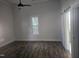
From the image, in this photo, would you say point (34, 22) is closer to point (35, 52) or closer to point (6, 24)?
point (6, 24)

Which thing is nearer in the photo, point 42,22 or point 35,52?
point 35,52

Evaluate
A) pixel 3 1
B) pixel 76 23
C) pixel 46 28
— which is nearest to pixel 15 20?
pixel 3 1

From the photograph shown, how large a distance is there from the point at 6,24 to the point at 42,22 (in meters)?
2.47

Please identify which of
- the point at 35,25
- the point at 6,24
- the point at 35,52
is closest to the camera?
the point at 35,52

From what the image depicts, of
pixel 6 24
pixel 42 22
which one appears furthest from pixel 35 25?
pixel 6 24

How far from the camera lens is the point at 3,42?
593 centimetres

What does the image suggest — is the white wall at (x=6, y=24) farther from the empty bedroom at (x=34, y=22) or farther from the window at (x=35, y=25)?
the window at (x=35, y=25)

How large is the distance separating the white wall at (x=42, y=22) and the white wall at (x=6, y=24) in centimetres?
51

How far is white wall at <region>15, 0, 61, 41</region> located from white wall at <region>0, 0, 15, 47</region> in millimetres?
513

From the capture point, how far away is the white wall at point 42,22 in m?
6.71

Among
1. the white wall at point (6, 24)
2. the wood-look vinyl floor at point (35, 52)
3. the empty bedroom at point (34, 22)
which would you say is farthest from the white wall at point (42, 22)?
the wood-look vinyl floor at point (35, 52)

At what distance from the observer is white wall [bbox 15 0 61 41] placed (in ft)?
22.0

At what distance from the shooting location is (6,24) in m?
6.29

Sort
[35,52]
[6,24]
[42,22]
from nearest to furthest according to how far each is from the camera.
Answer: [35,52], [6,24], [42,22]
